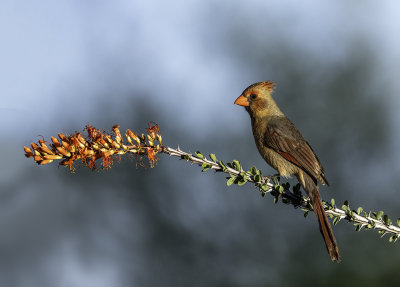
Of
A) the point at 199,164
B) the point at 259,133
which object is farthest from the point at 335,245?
the point at 259,133

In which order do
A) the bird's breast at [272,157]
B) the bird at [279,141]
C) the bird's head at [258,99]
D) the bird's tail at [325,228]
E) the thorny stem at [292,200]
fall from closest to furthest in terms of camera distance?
the thorny stem at [292,200] < the bird's tail at [325,228] < the bird at [279,141] < the bird's breast at [272,157] < the bird's head at [258,99]

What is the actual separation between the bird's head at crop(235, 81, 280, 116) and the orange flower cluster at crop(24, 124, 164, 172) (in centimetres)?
186

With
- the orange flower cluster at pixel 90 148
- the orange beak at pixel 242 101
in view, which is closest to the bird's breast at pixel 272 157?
the orange beak at pixel 242 101

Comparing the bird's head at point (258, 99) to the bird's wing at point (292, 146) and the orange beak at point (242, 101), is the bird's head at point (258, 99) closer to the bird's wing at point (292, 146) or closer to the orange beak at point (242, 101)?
the orange beak at point (242, 101)

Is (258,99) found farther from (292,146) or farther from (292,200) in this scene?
(292,200)

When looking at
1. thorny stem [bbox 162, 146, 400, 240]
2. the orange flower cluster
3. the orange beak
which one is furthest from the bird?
the orange flower cluster

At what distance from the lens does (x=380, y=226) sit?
10.5 ft

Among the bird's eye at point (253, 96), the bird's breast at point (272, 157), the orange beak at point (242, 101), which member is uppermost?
the bird's eye at point (253, 96)


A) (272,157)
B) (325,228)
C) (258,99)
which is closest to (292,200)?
(325,228)

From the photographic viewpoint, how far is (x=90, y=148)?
3.33 meters

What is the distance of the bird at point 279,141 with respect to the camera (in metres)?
4.23

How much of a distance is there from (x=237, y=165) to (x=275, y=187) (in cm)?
40

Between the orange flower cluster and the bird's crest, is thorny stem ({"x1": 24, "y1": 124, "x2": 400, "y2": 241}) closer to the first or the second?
the orange flower cluster

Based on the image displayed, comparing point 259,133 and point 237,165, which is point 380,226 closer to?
point 237,165
